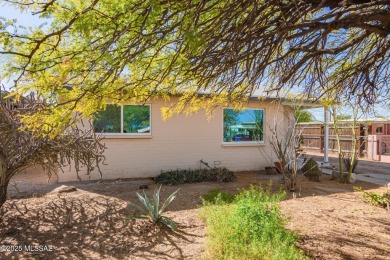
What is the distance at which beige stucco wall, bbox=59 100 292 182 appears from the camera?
30.9ft

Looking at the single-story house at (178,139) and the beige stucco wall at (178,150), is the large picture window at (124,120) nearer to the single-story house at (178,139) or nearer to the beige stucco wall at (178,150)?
the single-story house at (178,139)

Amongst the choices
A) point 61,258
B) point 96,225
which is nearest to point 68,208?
point 96,225

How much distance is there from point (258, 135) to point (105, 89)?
946cm

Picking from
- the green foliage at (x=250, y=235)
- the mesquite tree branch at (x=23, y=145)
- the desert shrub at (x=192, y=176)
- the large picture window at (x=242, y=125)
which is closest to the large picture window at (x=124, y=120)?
the desert shrub at (x=192, y=176)

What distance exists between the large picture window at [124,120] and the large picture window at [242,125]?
3.19m

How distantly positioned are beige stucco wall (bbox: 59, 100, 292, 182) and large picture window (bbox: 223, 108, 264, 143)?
0.99 feet

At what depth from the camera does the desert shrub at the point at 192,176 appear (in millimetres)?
8883

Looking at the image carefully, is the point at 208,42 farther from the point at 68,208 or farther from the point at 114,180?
the point at 114,180

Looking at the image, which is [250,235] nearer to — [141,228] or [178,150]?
[141,228]

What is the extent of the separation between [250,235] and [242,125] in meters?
8.02

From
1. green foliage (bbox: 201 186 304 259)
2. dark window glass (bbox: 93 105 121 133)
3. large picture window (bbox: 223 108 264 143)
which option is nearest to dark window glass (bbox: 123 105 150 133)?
dark window glass (bbox: 93 105 121 133)

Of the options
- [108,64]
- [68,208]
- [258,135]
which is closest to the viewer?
[108,64]

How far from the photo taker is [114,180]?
920 centimetres

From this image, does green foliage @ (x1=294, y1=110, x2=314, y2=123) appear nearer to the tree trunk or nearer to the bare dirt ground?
the bare dirt ground
